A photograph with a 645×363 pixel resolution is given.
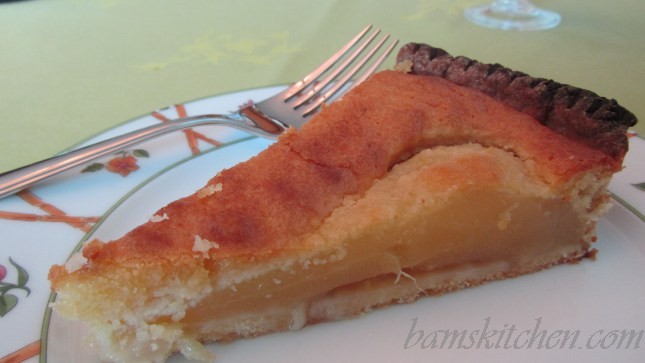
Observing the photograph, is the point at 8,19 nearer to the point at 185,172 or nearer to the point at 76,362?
the point at 185,172

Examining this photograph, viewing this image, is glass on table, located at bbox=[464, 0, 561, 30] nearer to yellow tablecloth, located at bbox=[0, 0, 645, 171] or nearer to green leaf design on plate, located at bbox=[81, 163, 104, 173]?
yellow tablecloth, located at bbox=[0, 0, 645, 171]

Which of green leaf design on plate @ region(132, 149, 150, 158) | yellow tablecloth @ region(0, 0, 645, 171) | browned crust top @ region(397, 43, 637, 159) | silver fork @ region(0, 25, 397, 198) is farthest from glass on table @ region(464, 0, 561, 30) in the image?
green leaf design on plate @ region(132, 149, 150, 158)

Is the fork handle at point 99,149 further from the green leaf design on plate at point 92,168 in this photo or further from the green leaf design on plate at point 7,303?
the green leaf design on plate at point 7,303

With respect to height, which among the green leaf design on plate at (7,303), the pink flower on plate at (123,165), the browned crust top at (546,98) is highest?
the browned crust top at (546,98)

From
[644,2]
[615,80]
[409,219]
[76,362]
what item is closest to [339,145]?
[409,219]

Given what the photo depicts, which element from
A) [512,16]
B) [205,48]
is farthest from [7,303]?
[512,16]

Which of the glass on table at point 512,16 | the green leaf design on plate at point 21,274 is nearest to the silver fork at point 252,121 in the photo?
the green leaf design on plate at point 21,274
